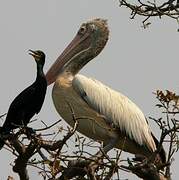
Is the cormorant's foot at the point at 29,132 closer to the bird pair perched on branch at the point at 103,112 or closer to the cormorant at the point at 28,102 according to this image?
the cormorant at the point at 28,102

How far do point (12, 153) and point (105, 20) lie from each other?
4.97 m

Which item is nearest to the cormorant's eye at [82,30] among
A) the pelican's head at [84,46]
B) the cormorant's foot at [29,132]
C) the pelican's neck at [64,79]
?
the pelican's head at [84,46]

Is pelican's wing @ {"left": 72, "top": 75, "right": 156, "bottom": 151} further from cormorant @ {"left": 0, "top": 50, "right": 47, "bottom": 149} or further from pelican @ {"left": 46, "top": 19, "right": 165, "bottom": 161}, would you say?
cormorant @ {"left": 0, "top": 50, "right": 47, "bottom": 149}

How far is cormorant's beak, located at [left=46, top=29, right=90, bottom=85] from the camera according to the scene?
11641mm

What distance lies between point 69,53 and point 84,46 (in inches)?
9.7

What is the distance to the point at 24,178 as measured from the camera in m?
7.67

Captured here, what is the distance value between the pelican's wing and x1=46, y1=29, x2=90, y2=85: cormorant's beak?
85 centimetres

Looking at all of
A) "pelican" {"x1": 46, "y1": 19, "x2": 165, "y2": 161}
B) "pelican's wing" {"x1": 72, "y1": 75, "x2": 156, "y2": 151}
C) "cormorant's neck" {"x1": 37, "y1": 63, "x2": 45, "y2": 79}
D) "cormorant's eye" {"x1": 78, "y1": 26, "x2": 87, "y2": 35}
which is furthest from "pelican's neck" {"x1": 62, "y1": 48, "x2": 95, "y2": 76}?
"cormorant's neck" {"x1": 37, "y1": 63, "x2": 45, "y2": 79}

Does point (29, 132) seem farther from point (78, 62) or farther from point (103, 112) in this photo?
point (78, 62)

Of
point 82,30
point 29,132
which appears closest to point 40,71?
point 29,132

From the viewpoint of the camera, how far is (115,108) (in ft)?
35.2

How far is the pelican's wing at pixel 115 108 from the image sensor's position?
414 inches

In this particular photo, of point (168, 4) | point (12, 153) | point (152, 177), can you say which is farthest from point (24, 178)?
point (168, 4)

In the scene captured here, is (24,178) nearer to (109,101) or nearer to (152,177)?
(152,177)
